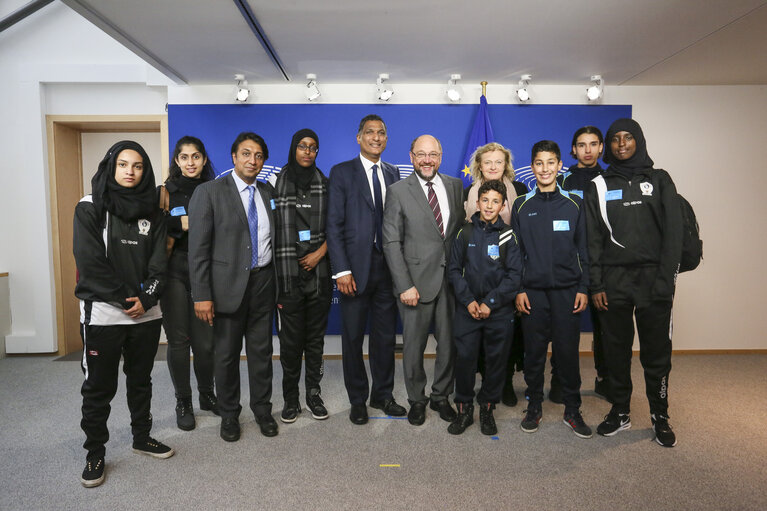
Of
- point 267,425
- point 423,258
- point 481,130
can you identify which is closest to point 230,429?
point 267,425

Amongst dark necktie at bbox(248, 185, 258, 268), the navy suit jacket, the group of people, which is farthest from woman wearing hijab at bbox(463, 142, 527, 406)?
dark necktie at bbox(248, 185, 258, 268)

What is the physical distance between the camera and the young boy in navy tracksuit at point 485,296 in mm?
2570

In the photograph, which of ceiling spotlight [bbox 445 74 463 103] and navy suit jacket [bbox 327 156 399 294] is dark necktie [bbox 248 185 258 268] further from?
ceiling spotlight [bbox 445 74 463 103]

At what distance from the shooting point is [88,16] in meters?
2.80

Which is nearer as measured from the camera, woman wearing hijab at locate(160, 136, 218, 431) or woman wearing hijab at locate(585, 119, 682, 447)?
woman wearing hijab at locate(585, 119, 682, 447)

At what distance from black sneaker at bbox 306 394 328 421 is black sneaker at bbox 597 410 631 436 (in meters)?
1.76

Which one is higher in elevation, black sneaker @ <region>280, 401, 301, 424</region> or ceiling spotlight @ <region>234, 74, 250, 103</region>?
ceiling spotlight @ <region>234, 74, 250, 103</region>

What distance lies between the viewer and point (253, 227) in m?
2.57

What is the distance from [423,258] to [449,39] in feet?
5.78

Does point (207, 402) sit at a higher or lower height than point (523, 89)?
lower

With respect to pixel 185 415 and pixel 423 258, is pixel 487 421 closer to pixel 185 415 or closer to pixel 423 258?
pixel 423 258

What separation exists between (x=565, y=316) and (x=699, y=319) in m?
2.98

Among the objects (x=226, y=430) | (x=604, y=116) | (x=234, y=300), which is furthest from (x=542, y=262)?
(x=604, y=116)

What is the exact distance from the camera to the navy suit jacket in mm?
2703
